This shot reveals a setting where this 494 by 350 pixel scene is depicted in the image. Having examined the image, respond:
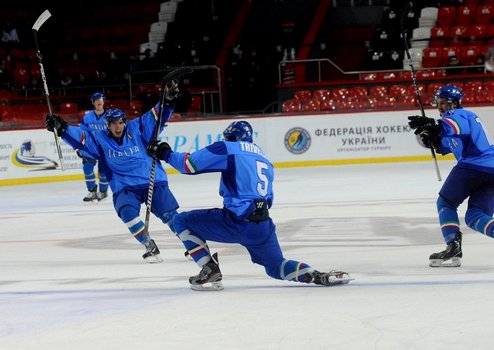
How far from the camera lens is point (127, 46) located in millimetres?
21344

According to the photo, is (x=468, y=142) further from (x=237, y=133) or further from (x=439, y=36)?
(x=439, y=36)

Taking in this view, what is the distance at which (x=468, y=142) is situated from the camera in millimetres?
6547

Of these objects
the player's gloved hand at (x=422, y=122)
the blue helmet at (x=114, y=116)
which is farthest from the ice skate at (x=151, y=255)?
the player's gloved hand at (x=422, y=122)

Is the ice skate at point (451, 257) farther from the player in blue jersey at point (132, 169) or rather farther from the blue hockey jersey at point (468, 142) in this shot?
the player in blue jersey at point (132, 169)

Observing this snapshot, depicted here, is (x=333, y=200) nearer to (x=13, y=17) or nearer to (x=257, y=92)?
(x=257, y=92)

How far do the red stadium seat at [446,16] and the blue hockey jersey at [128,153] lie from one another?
13386 millimetres

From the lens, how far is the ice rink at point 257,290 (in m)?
4.69

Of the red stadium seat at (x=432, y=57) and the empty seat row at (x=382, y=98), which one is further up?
the red stadium seat at (x=432, y=57)

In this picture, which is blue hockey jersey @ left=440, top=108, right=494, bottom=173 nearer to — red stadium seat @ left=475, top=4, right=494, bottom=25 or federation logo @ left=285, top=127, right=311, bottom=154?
federation logo @ left=285, top=127, right=311, bottom=154

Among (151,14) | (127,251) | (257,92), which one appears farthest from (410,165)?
(151,14)

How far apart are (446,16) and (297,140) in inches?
233

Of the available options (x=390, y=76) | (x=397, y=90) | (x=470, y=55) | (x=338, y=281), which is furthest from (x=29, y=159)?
(x=338, y=281)

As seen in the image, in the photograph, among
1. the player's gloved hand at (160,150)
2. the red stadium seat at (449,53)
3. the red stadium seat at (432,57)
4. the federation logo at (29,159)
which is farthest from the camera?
the red stadium seat at (432,57)

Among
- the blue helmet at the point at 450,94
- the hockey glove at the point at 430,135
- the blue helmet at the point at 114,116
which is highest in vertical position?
the blue helmet at the point at 450,94
